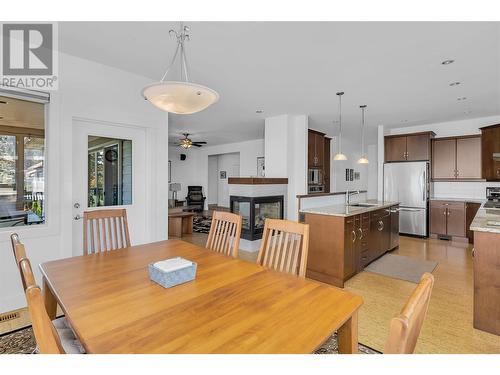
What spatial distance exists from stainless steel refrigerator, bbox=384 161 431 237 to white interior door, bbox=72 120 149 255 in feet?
17.5

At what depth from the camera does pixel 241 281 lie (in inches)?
58.7

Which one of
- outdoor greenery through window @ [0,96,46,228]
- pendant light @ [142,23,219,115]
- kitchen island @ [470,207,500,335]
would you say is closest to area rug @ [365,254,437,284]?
kitchen island @ [470,207,500,335]

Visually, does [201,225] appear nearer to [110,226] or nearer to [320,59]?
[110,226]

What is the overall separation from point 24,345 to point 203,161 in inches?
343

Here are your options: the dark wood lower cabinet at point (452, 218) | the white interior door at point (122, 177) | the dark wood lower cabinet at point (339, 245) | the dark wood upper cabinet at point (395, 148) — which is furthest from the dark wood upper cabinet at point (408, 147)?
the white interior door at point (122, 177)

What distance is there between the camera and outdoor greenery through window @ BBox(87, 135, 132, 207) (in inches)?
122

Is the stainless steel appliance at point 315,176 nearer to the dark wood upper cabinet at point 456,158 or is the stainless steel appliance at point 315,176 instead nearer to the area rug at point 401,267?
the area rug at point 401,267

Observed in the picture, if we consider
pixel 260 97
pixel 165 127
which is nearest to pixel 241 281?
pixel 165 127

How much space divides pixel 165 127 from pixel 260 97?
5.15ft

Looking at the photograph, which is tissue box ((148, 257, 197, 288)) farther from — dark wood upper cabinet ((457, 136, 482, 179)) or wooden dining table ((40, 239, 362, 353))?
dark wood upper cabinet ((457, 136, 482, 179))

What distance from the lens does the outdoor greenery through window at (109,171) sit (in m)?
3.11

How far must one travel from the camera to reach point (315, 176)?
603 cm
